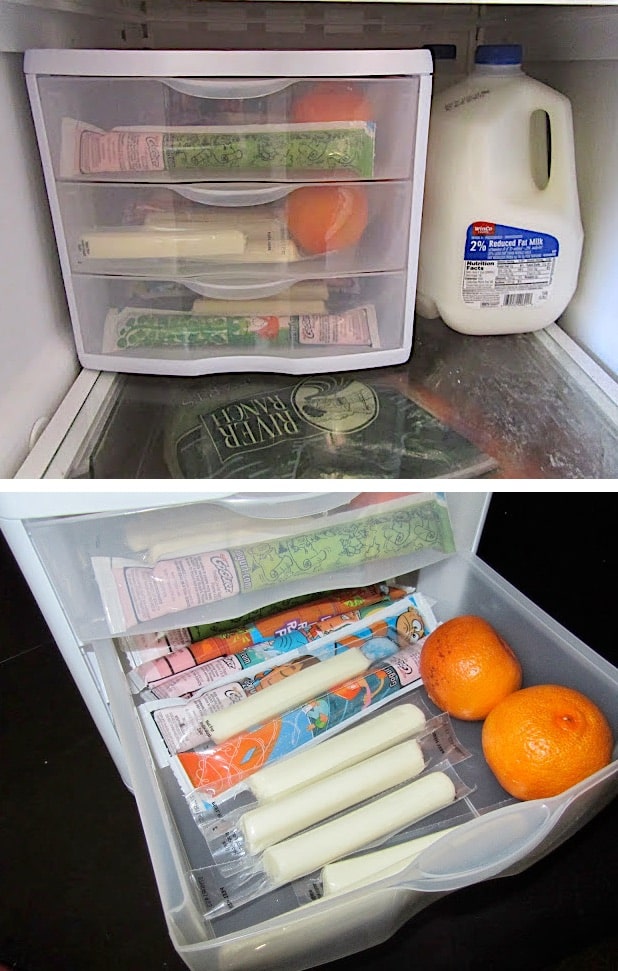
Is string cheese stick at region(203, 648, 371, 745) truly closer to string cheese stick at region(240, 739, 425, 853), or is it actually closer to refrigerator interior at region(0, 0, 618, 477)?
string cheese stick at region(240, 739, 425, 853)

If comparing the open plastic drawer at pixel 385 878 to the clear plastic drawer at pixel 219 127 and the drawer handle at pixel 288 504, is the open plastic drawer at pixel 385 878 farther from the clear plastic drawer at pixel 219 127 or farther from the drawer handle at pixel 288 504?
the clear plastic drawer at pixel 219 127

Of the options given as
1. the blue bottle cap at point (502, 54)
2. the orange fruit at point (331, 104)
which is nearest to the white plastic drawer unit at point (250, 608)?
the orange fruit at point (331, 104)

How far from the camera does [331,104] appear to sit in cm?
71

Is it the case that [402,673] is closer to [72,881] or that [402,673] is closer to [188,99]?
[72,881]

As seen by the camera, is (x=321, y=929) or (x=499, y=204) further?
(x=499, y=204)

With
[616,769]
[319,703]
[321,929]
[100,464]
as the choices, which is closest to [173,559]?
[100,464]

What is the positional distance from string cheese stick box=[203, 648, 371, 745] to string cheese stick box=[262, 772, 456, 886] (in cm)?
13

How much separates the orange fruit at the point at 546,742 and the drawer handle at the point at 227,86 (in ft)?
2.19

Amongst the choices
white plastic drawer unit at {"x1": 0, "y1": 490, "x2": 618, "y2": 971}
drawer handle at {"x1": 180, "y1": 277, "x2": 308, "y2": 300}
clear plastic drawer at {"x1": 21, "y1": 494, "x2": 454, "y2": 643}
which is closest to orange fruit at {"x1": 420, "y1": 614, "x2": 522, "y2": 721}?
white plastic drawer unit at {"x1": 0, "y1": 490, "x2": 618, "y2": 971}

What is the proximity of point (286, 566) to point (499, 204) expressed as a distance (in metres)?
0.47

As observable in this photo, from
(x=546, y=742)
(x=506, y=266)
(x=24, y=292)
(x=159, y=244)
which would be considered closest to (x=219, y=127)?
(x=159, y=244)

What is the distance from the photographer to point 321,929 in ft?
2.21

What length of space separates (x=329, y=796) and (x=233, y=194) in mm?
622

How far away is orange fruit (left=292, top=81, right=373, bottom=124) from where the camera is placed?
0.70 m
